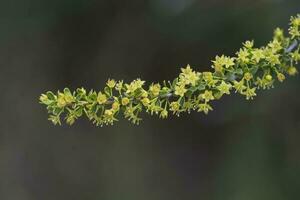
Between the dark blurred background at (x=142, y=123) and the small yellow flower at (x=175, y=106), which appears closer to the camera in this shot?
the small yellow flower at (x=175, y=106)

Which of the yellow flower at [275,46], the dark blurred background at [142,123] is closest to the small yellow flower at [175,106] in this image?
the yellow flower at [275,46]

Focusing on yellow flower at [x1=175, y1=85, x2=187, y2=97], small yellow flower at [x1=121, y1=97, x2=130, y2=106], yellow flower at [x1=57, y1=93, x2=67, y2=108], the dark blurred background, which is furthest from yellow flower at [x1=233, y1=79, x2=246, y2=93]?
the dark blurred background

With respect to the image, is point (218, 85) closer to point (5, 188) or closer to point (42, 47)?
point (42, 47)

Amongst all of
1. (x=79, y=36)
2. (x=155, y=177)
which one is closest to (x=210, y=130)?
(x=155, y=177)

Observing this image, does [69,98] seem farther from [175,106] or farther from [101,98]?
[175,106]

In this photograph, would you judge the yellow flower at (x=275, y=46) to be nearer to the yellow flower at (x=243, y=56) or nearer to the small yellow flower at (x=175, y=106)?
the yellow flower at (x=243, y=56)

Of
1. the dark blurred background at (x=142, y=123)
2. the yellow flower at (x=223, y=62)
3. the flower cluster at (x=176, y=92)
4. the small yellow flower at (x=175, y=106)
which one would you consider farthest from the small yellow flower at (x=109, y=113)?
the dark blurred background at (x=142, y=123)

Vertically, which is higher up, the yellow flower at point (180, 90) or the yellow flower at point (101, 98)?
the yellow flower at point (180, 90)

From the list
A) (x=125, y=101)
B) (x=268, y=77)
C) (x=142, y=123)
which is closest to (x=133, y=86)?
(x=125, y=101)

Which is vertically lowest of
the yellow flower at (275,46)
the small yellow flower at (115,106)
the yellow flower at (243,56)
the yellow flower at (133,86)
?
the small yellow flower at (115,106)
